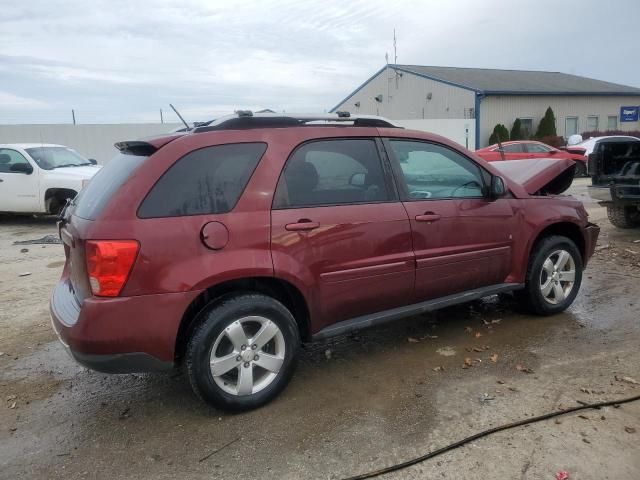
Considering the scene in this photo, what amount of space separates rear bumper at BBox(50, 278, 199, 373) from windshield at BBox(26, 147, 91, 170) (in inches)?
348

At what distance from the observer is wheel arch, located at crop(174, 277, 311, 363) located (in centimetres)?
305

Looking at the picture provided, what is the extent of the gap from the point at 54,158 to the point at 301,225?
953 centimetres

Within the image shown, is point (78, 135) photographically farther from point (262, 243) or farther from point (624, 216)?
point (262, 243)

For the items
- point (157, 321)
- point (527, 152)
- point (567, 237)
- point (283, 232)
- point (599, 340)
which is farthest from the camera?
point (527, 152)

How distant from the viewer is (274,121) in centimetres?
334

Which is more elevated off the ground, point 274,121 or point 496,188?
point 274,121

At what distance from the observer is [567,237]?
15.5ft

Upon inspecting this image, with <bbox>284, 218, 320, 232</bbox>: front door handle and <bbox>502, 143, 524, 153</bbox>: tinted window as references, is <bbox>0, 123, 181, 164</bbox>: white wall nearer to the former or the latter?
<bbox>502, 143, 524, 153</bbox>: tinted window

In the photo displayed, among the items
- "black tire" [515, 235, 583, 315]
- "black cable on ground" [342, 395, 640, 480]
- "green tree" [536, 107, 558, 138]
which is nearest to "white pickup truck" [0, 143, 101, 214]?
"black tire" [515, 235, 583, 315]

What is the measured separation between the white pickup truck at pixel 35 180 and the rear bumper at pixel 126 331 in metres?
7.91

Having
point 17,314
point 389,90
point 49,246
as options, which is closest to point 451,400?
point 17,314

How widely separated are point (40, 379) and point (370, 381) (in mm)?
2392

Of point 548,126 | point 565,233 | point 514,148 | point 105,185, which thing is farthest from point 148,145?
point 548,126

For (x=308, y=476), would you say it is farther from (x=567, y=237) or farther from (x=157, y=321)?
(x=567, y=237)
